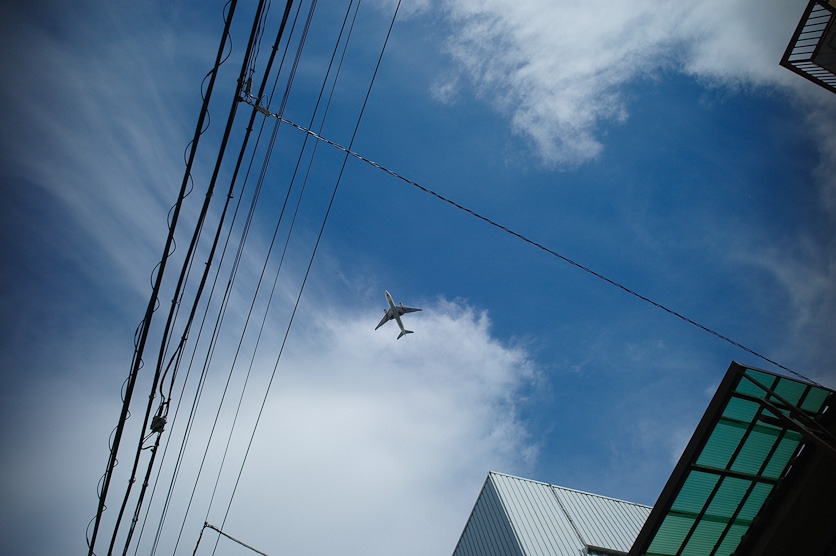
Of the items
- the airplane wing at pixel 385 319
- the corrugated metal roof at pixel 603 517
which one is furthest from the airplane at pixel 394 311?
the corrugated metal roof at pixel 603 517

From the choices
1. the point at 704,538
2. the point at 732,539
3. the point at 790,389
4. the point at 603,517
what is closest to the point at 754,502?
the point at 732,539

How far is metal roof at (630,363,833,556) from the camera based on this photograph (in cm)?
921

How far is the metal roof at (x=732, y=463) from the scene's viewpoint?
921 centimetres

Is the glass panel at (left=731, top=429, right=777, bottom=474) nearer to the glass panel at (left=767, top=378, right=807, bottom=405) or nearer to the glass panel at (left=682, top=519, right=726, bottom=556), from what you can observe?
the glass panel at (left=767, top=378, right=807, bottom=405)

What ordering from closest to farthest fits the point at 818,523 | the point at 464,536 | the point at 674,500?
the point at 818,523 < the point at 674,500 < the point at 464,536

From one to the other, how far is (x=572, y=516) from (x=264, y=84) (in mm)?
23391

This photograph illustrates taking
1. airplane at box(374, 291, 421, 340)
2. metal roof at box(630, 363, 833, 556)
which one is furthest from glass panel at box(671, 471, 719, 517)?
airplane at box(374, 291, 421, 340)

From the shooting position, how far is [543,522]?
63.2 ft

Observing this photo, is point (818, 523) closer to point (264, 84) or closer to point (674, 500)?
point (674, 500)

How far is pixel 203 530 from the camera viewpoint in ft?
34.0

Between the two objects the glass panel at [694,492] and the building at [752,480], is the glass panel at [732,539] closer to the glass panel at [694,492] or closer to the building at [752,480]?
the building at [752,480]

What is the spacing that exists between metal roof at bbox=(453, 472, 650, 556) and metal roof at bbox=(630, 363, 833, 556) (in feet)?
31.9

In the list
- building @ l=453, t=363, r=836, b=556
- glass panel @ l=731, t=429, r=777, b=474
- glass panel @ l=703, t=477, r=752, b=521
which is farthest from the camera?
glass panel @ l=703, t=477, r=752, b=521

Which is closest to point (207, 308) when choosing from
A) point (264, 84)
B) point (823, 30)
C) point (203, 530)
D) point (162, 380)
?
point (162, 380)
